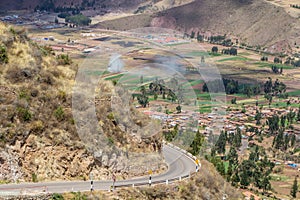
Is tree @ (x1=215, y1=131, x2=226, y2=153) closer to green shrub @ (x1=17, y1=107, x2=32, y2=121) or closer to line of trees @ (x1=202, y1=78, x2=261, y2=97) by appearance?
line of trees @ (x1=202, y1=78, x2=261, y2=97)

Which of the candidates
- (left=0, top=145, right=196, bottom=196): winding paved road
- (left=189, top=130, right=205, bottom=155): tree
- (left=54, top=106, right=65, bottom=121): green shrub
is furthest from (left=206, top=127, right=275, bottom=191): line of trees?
(left=54, top=106, right=65, bottom=121): green shrub

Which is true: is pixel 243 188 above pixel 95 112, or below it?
below

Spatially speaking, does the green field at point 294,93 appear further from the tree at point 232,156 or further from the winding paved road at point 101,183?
the winding paved road at point 101,183

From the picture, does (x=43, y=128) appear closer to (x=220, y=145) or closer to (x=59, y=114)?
(x=59, y=114)

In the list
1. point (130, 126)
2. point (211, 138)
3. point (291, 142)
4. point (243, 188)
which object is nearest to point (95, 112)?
point (130, 126)

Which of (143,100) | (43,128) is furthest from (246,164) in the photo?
(43,128)

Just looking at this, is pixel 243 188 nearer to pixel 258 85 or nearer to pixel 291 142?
pixel 291 142
